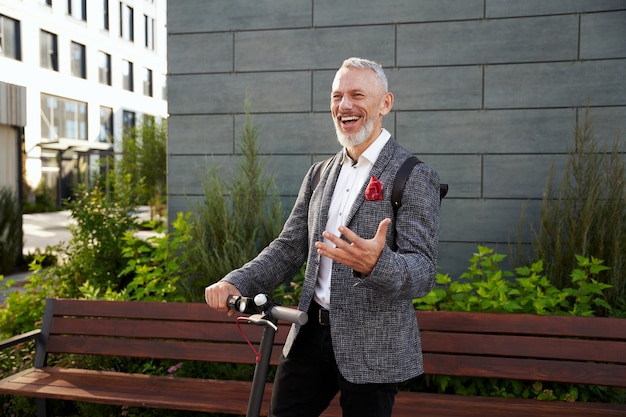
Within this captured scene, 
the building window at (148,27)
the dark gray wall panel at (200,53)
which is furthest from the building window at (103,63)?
the dark gray wall panel at (200,53)

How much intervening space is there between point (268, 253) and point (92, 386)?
74.4 inches

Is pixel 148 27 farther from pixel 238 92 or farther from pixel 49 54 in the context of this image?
pixel 49 54

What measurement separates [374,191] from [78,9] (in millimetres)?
5259

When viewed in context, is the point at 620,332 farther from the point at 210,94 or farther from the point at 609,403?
the point at 210,94

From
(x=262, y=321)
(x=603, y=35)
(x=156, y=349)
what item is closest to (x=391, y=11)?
(x=603, y=35)

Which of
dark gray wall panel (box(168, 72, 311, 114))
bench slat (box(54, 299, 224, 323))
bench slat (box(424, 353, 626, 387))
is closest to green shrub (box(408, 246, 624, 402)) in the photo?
bench slat (box(424, 353, 626, 387))

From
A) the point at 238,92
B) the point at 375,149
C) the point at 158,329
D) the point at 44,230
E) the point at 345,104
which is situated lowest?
the point at 44,230

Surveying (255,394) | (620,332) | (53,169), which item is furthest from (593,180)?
(53,169)

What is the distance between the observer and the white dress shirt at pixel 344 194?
2053mm

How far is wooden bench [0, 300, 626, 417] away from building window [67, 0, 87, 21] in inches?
137

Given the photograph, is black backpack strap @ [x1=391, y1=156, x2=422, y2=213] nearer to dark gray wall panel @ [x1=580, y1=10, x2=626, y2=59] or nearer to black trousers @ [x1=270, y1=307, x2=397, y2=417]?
black trousers @ [x1=270, y1=307, x2=397, y2=417]

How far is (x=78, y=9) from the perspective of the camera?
19.7 feet

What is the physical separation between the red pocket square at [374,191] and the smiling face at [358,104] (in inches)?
7.8

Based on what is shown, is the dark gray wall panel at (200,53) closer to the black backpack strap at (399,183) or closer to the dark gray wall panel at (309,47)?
the dark gray wall panel at (309,47)
